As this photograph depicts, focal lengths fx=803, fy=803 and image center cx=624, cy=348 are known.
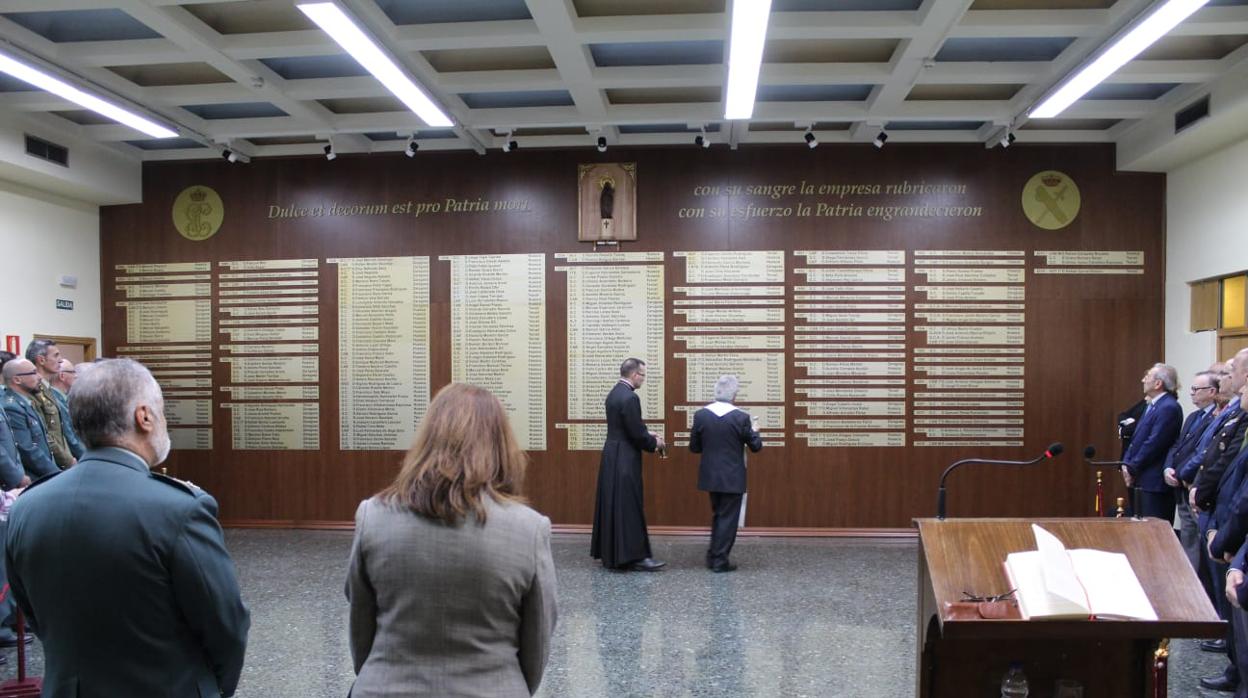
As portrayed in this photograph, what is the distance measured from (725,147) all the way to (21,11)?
5.04 meters

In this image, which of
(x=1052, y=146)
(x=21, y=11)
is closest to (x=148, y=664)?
(x=21, y=11)

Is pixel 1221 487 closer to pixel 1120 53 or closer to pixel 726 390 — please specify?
pixel 1120 53

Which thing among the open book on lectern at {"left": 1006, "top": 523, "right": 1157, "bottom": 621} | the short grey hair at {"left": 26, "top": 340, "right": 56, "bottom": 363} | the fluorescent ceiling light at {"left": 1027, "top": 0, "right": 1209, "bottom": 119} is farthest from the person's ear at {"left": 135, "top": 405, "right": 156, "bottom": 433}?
the fluorescent ceiling light at {"left": 1027, "top": 0, "right": 1209, "bottom": 119}

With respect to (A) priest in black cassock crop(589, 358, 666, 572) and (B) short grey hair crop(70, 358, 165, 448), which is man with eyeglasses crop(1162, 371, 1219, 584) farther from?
(B) short grey hair crop(70, 358, 165, 448)

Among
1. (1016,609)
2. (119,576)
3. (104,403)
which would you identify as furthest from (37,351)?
(1016,609)

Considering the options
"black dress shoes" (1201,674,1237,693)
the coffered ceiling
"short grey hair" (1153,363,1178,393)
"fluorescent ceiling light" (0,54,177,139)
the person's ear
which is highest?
the coffered ceiling

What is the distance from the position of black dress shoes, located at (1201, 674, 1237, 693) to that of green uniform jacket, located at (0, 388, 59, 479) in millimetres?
6436

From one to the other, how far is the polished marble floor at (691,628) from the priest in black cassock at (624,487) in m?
0.18

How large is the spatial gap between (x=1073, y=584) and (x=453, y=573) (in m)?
1.71

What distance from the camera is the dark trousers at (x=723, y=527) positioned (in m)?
5.83

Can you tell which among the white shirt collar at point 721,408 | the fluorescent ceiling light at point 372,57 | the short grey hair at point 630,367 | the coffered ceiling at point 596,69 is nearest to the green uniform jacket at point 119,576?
the fluorescent ceiling light at point 372,57

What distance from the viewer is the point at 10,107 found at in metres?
5.91

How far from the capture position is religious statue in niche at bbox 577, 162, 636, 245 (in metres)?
7.13

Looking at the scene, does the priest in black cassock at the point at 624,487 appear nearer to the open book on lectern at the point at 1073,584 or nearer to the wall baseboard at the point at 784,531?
the wall baseboard at the point at 784,531
